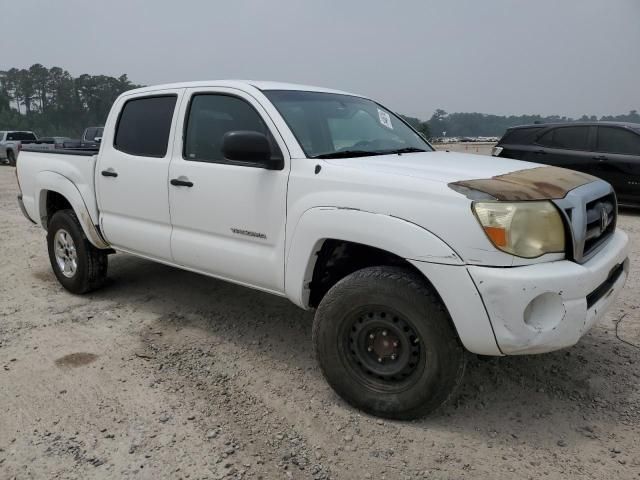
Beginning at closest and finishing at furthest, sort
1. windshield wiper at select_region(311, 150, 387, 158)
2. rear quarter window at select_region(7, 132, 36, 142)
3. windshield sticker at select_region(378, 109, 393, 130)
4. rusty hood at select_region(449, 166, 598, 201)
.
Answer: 1. rusty hood at select_region(449, 166, 598, 201)
2. windshield wiper at select_region(311, 150, 387, 158)
3. windshield sticker at select_region(378, 109, 393, 130)
4. rear quarter window at select_region(7, 132, 36, 142)

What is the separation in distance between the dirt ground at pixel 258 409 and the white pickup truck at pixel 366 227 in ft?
1.11

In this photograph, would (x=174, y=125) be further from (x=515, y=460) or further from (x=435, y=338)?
(x=515, y=460)

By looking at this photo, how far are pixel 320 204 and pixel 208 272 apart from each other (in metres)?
1.17

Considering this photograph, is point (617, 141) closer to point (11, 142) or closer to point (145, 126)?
point (145, 126)

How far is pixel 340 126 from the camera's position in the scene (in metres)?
3.54

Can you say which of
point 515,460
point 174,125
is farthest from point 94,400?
point 515,460

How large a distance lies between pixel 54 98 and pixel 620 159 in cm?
7944

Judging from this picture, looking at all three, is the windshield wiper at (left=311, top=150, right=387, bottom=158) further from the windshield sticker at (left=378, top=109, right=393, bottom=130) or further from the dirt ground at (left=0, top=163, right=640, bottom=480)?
the dirt ground at (left=0, top=163, right=640, bottom=480)

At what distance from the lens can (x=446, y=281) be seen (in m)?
2.42

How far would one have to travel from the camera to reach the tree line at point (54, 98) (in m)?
66.6

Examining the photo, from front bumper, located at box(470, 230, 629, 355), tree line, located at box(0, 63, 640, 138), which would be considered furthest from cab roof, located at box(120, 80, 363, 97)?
tree line, located at box(0, 63, 640, 138)

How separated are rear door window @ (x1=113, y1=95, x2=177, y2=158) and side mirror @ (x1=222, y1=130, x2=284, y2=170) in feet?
3.46

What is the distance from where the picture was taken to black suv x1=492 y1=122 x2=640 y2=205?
27.9ft

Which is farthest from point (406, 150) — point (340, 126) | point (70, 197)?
point (70, 197)
